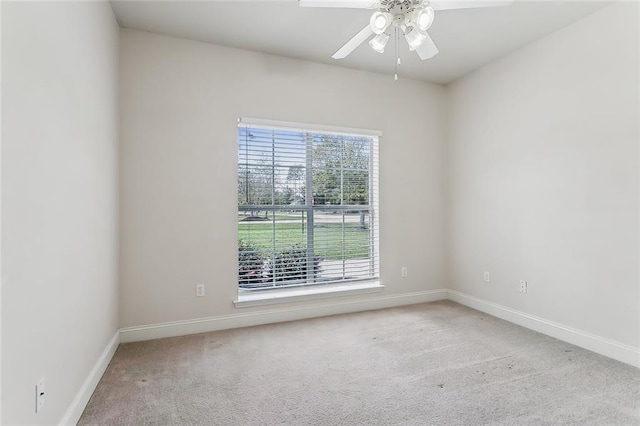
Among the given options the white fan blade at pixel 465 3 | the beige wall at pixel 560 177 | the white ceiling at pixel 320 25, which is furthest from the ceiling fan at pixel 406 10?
the beige wall at pixel 560 177

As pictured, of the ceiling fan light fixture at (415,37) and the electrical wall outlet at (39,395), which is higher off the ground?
the ceiling fan light fixture at (415,37)

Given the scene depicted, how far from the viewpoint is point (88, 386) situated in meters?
1.96

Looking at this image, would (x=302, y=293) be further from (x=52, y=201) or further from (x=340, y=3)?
(x=340, y=3)

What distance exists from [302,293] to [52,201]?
2.34m

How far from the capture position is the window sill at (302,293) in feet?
10.5

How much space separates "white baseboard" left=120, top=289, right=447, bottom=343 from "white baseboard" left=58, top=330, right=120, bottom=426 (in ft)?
0.92

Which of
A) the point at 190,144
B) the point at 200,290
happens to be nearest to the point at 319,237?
the point at 200,290

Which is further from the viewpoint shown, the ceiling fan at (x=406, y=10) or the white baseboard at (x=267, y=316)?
the white baseboard at (x=267, y=316)

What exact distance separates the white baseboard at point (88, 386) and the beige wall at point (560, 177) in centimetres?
359

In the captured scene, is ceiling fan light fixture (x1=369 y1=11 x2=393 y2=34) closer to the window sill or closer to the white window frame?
the white window frame

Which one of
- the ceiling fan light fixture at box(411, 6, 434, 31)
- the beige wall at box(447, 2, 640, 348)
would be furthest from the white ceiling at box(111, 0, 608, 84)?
the ceiling fan light fixture at box(411, 6, 434, 31)

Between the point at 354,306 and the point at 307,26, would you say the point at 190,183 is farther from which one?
the point at 354,306

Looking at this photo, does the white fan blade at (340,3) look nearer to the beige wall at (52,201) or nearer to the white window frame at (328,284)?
the beige wall at (52,201)

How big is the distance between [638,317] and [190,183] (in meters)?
3.70
